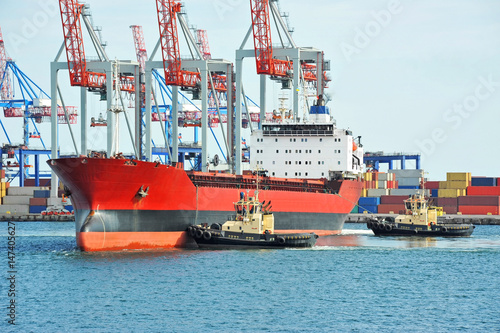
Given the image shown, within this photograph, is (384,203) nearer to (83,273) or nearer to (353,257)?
(353,257)

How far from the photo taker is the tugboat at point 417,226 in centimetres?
5197

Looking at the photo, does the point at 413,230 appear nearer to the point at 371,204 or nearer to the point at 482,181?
the point at 371,204

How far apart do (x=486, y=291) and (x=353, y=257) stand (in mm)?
9858

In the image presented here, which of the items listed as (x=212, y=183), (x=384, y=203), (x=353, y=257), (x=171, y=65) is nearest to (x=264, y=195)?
(x=212, y=183)

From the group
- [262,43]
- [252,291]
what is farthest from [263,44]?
[252,291]

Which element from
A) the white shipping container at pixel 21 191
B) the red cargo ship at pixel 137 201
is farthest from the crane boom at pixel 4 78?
the red cargo ship at pixel 137 201

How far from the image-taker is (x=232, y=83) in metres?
61.5

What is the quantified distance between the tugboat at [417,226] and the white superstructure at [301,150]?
4.54m

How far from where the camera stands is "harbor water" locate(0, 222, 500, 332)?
23.3 metres

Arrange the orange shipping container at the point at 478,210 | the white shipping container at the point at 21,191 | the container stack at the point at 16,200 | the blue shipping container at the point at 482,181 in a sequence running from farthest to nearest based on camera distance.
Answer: the white shipping container at the point at 21,191 → the container stack at the point at 16,200 → the blue shipping container at the point at 482,181 → the orange shipping container at the point at 478,210

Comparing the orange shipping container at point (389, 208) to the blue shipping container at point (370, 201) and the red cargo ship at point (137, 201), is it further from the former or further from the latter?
the red cargo ship at point (137, 201)

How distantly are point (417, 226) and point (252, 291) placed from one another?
2631 cm

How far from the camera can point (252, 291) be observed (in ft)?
91.5

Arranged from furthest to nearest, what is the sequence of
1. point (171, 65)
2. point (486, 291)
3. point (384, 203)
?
1. point (384, 203)
2. point (171, 65)
3. point (486, 291)
